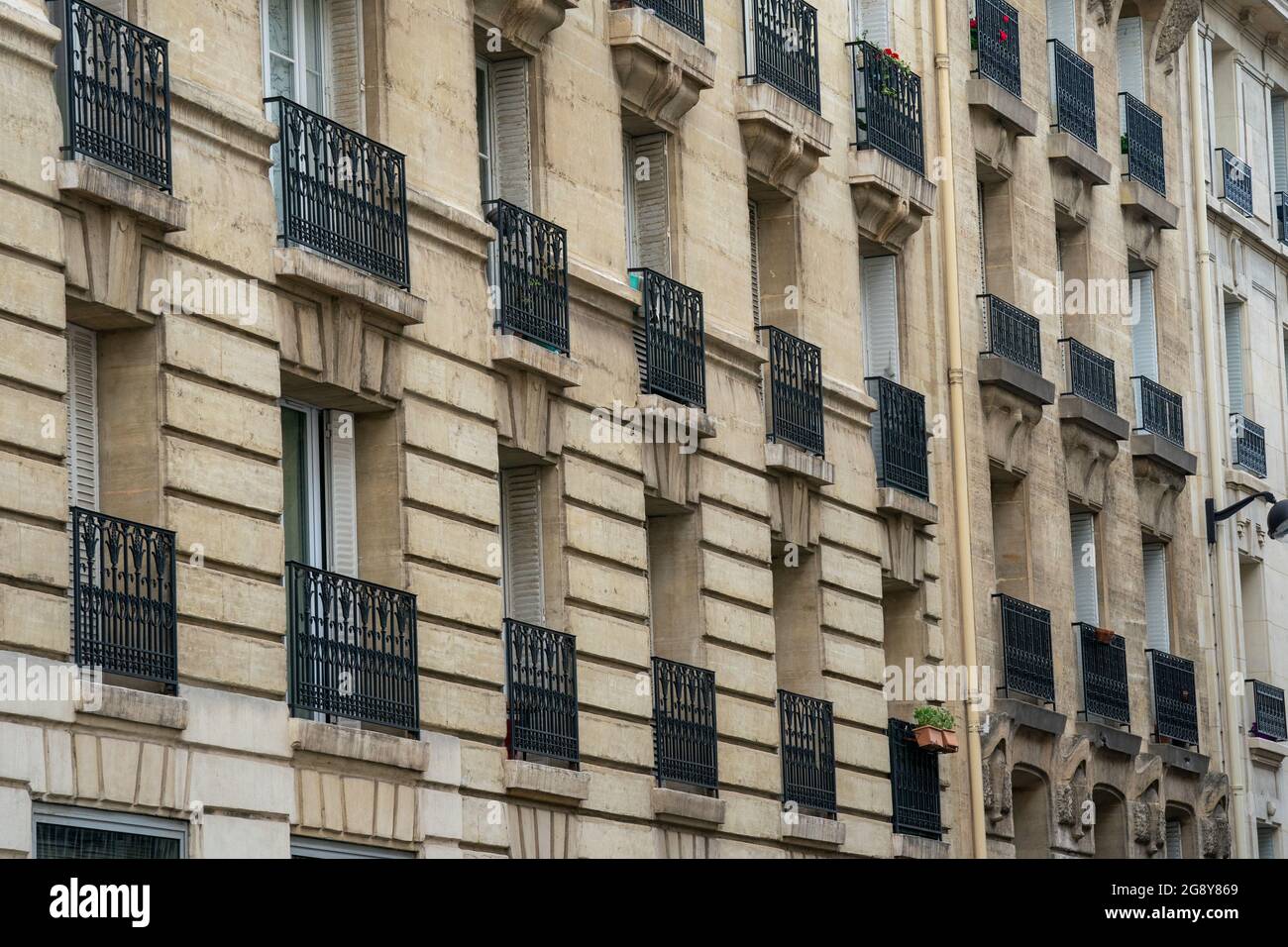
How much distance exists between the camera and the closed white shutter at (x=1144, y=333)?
33500 mm

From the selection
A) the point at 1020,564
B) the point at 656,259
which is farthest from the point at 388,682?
the point at 1020,564

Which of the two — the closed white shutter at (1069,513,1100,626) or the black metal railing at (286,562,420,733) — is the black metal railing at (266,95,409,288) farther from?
the closed white shutter at (1069,513,1100,626)

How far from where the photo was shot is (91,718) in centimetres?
1530

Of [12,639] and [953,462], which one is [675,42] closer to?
[953,462]

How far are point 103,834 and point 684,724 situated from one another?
23.2ft

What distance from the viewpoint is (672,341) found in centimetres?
2212

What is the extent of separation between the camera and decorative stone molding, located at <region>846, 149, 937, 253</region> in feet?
85.6

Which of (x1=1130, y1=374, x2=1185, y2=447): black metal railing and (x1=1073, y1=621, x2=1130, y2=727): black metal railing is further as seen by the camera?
(x1=1130, y1=374, x2=1185, y2=447): black metal railing

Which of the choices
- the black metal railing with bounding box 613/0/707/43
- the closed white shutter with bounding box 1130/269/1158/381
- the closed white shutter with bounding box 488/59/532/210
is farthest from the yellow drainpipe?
the closed white shutter with bounding box 488/59/532/210

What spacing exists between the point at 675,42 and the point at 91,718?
905 centimetres

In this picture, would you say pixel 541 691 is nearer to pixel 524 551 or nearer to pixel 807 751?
pixel 524 551

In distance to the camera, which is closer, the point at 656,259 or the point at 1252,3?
the point at 656,259

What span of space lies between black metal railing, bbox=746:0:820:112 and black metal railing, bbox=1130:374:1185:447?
8.60 m

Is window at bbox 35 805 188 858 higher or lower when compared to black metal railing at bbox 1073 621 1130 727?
lower
